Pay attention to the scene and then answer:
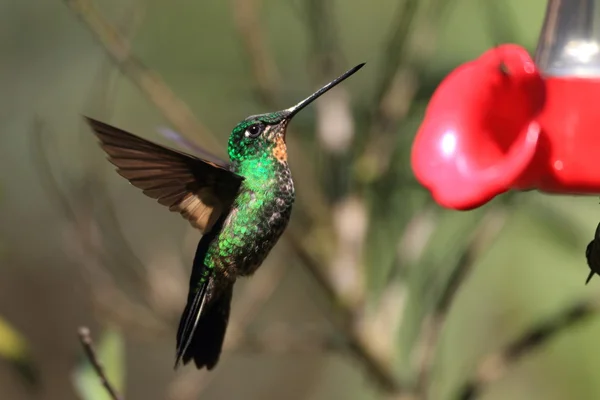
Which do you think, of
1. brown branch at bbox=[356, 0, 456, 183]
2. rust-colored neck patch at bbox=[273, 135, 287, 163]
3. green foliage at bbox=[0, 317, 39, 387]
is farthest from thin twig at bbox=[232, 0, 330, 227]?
green foliage at bbox=[0, 317, 39, 387]

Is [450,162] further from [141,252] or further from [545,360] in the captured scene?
[141,252]

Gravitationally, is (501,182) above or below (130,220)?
above

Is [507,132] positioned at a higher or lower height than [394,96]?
higher

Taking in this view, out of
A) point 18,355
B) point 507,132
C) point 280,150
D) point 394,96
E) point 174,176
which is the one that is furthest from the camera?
point 394,96

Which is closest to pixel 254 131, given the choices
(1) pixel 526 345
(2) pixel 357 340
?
(2) pixel 357 340

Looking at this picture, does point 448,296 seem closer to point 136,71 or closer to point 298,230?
point 298,230

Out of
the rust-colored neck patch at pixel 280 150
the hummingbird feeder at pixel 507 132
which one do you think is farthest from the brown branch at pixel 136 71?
the hummingbird feeder at pixel 507 132

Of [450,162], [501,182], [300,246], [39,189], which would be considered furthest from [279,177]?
[39,189]
